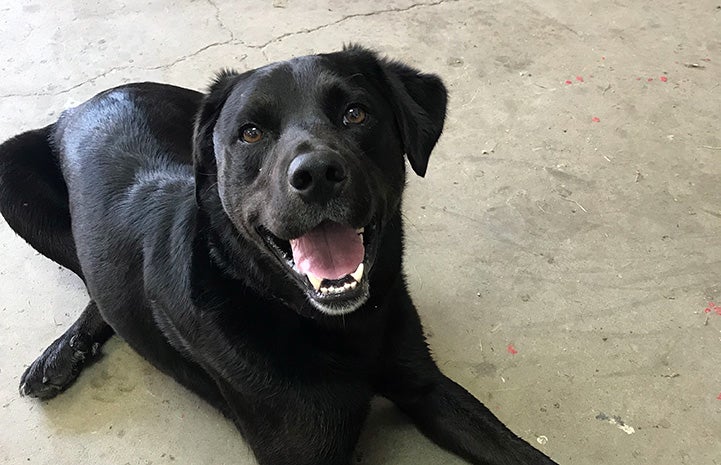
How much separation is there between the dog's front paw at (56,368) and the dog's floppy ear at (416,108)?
3.88 feet

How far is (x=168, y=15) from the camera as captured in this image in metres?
3.77

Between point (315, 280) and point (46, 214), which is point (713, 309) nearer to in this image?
point (315, 280)

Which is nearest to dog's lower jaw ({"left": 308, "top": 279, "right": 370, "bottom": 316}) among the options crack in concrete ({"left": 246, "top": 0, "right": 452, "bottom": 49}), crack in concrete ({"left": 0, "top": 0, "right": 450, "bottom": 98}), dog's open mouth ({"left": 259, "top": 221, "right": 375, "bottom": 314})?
dog's open mouth ({"left": 259, "top": 221, "right": 375, "bottom": 314})

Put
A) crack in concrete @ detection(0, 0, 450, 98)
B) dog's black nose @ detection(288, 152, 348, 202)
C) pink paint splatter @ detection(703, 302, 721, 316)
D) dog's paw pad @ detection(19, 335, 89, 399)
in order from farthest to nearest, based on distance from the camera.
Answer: crack in concrete @ detection(0, 0, 450, 98) < pink paint splatter @ detection(703, 302, 721, 316) < dog's paw pad @ detection(19, 335, 89, 399) < dog's black nose @ detection(288, 152, 348, 202)

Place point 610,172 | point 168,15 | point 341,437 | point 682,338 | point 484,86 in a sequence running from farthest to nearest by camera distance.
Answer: point 168,15
point 484,86
point 610,172
point 682,338
point 341,437

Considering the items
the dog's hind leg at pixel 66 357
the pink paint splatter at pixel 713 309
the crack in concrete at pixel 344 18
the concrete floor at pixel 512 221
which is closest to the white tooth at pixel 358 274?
the concrete floor at pixel 512 221

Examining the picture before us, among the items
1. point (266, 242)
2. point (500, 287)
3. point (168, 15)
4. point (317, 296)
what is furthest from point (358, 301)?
point (168, 15)

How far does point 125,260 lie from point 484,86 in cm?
180

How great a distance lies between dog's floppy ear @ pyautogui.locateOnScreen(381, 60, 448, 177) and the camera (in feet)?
5.55

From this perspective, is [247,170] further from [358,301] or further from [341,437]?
[341,437]

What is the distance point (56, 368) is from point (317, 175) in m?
1.19

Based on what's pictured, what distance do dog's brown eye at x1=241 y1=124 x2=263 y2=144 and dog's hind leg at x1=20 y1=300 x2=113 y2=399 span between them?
989 millimetres

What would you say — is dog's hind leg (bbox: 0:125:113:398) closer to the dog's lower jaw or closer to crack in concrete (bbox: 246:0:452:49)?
the dog's lower jaw

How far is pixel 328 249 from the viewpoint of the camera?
155cm
